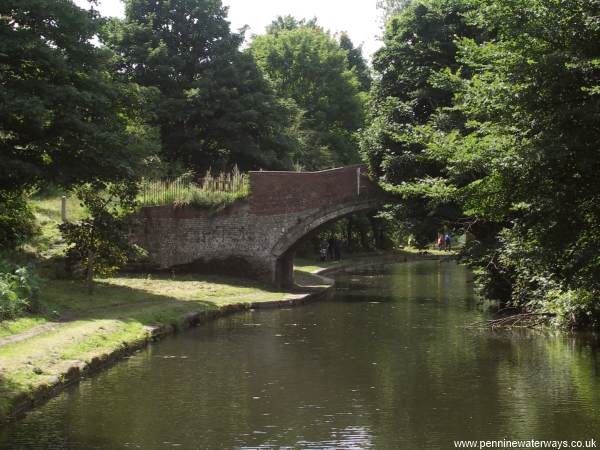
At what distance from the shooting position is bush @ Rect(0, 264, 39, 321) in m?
15.0

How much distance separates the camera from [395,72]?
93.0 ft

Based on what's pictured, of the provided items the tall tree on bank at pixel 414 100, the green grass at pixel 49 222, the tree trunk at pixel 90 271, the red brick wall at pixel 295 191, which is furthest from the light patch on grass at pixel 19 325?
the tall tree on bank at pixel 414 100

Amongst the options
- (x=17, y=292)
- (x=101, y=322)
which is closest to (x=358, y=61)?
(x=101, y=322)

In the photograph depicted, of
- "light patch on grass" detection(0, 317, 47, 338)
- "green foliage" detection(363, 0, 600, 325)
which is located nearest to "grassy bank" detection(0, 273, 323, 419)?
"light patch on grass" detection(0, 317, 47, 338)

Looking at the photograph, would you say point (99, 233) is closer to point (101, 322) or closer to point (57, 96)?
point (57, 96)

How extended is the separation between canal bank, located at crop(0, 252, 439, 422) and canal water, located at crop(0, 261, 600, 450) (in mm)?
350

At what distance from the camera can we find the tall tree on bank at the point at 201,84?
3475 centimetres

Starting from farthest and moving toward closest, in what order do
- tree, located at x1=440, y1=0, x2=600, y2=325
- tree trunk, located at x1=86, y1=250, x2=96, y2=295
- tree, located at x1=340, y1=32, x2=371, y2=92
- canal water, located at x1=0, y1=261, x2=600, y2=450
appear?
tree, located at x1=340, y1=32, x2=371, y2=92 → tree trunk, located at x1=86, y1=250, x2=96, y2=295 → tree, located at x1=440, y1=0, x2=600, y2=325 → canal water, located at x1=0, y1=261, x2=600, y2=450

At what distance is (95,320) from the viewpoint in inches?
671

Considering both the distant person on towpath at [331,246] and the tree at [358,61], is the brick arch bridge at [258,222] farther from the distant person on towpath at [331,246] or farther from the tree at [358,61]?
the tree at [358,61]

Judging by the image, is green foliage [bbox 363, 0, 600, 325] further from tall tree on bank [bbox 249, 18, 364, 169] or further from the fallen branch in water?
tall tree on bank [bbox 249, 18, 364, 169]

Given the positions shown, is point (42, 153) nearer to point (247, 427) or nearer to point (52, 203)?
point (52, 203)

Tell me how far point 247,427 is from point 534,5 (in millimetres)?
8650

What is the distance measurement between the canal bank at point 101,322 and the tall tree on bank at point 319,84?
19.4 m
